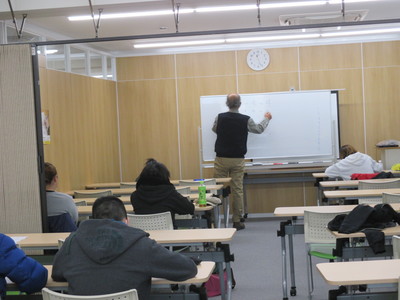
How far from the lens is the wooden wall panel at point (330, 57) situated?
10.7 meters

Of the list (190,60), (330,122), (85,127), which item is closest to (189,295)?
(85,127)

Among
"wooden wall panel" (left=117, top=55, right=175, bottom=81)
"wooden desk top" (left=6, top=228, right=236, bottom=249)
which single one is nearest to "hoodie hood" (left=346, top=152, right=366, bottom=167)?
"wooden wall panel" (left=117, top=55, right=175, bottom=81)

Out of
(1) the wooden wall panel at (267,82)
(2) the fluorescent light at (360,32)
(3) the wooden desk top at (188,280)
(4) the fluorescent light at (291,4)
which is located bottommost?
(3) the wooden desk top at (188,280)

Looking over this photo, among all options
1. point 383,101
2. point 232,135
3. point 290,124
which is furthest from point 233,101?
point 383,101

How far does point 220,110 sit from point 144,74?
70.5 inches

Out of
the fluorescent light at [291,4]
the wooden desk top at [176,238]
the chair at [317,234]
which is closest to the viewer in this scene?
the wooden desk top at [176,238]

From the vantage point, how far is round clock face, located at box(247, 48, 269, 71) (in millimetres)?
10781

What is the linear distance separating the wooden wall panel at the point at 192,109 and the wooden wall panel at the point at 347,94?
146 cm

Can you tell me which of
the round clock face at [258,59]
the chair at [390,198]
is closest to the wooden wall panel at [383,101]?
the round clock face at [258,59]

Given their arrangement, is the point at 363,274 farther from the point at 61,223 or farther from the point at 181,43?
the point at 181,43

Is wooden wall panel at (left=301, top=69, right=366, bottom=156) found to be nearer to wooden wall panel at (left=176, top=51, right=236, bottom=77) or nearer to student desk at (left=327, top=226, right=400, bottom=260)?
wooden wall panel at (left=176, top=51, right=236, bottom=77)

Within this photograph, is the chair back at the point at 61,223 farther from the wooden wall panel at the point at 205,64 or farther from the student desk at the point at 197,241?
the wooden wall panel at the point at 205,64

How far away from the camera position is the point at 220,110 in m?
Result: 10.4

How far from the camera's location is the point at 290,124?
10.3 metres
